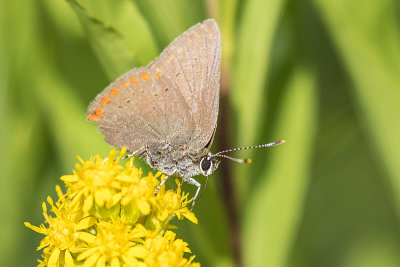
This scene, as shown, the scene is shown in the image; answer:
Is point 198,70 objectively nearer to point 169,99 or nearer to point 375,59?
point 169,99

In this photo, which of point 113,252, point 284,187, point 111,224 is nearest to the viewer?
point 113,252

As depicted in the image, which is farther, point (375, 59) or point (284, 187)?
point (284, 187)

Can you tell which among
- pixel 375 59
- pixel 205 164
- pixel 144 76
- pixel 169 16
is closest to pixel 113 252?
pixel 205 164

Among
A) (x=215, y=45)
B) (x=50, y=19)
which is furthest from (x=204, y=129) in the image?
(x=50, y=19)

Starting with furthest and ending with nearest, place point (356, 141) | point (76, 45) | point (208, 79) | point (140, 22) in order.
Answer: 1. point (356, 141)
2. point (76, 45)
3. point (208, 79)
4. point (140, 22)

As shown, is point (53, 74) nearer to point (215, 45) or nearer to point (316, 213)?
point (215, 45)

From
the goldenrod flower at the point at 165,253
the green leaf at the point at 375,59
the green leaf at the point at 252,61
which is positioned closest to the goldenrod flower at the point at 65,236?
the goldenrod flower at the point at 165,253

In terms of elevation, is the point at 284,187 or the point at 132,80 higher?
the point at 132,80
